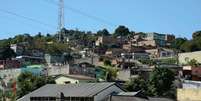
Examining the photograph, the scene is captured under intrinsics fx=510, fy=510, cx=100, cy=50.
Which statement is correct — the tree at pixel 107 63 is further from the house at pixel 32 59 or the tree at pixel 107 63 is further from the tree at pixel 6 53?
the tree at pixel 6 53

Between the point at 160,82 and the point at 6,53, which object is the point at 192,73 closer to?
the point at 160,82

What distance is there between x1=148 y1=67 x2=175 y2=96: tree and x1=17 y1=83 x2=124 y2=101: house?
9.26m

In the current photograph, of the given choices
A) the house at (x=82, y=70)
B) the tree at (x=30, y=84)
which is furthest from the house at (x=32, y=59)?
the tree at (x=30, y=84)

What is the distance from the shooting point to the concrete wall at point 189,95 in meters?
44.3

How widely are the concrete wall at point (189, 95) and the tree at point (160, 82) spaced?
10.5 meters

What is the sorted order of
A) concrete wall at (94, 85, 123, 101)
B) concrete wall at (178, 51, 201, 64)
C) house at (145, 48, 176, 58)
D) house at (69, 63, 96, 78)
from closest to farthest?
concrete wall at (94, 85, 123, 101) → house at (69, 63, 96, 78) → concrete wall at (178, 51, 201, 64) → house at (145, 48, 176, 58)

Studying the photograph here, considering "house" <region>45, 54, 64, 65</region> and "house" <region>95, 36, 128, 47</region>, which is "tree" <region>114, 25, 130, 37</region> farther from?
"house" <region>45, 54, 64, 65</region>

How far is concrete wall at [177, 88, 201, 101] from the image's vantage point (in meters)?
44.3

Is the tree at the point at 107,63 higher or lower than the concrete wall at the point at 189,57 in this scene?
lower

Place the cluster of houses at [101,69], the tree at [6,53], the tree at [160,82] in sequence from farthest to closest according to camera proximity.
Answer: the tree at [6,53], the tree at [160,82], the cluster of houses at [101,69]

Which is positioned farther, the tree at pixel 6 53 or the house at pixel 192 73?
the tree at pixel 6 53

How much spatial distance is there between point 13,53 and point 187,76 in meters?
48.3

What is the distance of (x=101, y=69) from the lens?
252ft

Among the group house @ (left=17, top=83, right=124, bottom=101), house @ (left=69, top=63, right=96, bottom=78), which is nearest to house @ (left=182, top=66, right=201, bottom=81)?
house @ (left=69, top=63, right=96, bottom=78)
